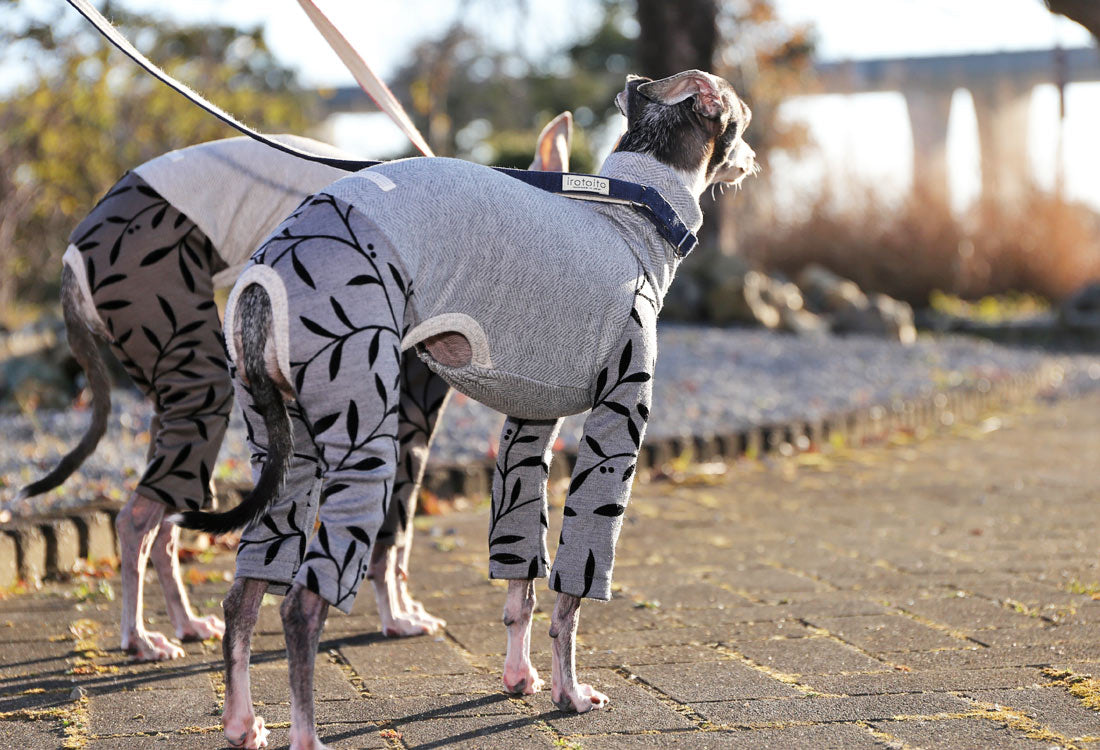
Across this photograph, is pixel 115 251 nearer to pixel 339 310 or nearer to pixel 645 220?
pixel 339 310

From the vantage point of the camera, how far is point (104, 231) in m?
3.42

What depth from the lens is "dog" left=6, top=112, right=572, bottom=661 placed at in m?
3.41

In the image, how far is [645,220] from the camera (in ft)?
9.65

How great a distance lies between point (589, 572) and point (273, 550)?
0.73 m

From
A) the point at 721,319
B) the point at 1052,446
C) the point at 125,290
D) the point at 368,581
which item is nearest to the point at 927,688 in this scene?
the point at 368,581

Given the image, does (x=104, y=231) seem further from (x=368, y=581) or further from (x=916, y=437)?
(x=916, y=437)

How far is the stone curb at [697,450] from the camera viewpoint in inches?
165

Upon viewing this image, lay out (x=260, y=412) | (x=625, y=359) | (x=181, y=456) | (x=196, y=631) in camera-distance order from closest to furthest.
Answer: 1. (x=260, y=412)
2. (x=625, y=359)
3. (x=181, y=456)
4. (x=196, y=631)

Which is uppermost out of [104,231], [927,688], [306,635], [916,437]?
[104,231]

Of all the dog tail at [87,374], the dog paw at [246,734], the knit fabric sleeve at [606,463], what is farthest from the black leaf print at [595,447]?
the dog tail at [87,374]

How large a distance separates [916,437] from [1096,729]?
5673mm

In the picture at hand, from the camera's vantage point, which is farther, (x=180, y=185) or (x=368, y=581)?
(x=368, y=581)

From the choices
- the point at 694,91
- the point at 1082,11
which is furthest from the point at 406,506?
the point at 1082,11

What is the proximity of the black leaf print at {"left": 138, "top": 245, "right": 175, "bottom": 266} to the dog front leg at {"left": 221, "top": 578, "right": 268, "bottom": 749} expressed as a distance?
1174 millimetres
